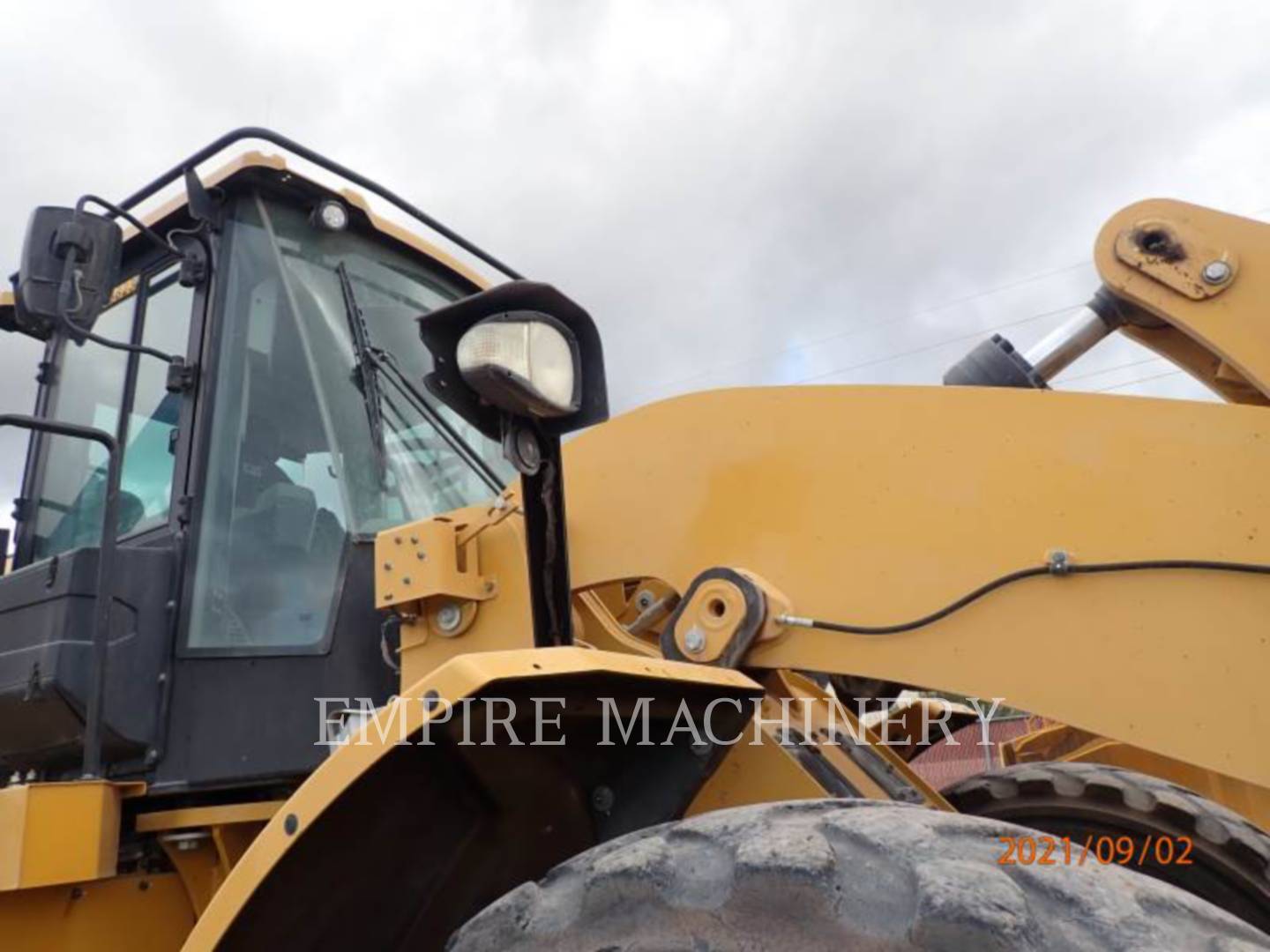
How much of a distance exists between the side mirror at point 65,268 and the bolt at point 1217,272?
236 cm

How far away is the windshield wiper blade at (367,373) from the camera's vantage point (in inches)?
115

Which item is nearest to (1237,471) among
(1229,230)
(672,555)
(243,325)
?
(1229,230)

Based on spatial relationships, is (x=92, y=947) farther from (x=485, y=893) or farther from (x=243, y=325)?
(x=243, y=325)

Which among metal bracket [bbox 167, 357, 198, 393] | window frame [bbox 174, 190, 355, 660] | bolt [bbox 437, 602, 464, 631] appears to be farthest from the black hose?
metal bracket [bbox 167, 357, 198, 393]

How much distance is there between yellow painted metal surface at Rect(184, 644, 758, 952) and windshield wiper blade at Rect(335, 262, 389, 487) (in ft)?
4.26

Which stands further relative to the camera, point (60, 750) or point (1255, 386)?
point (60, 750)

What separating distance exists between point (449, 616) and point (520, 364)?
86cm

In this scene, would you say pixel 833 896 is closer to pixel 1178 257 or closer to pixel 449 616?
pixel 449 616

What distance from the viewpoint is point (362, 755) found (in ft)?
5.43

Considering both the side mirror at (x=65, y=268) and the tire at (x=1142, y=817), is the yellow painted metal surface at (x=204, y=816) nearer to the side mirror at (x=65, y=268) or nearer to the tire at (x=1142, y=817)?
the side mirror at (x=65, y=268)

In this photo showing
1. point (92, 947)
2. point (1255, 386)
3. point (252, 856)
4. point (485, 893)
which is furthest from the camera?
point (92, 947)

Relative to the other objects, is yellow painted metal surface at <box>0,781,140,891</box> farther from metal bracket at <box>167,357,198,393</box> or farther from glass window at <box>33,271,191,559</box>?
metal bracket at <box>167,357,198,393</box>

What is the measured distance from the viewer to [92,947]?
2.52m

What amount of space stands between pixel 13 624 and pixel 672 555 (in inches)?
64.5
